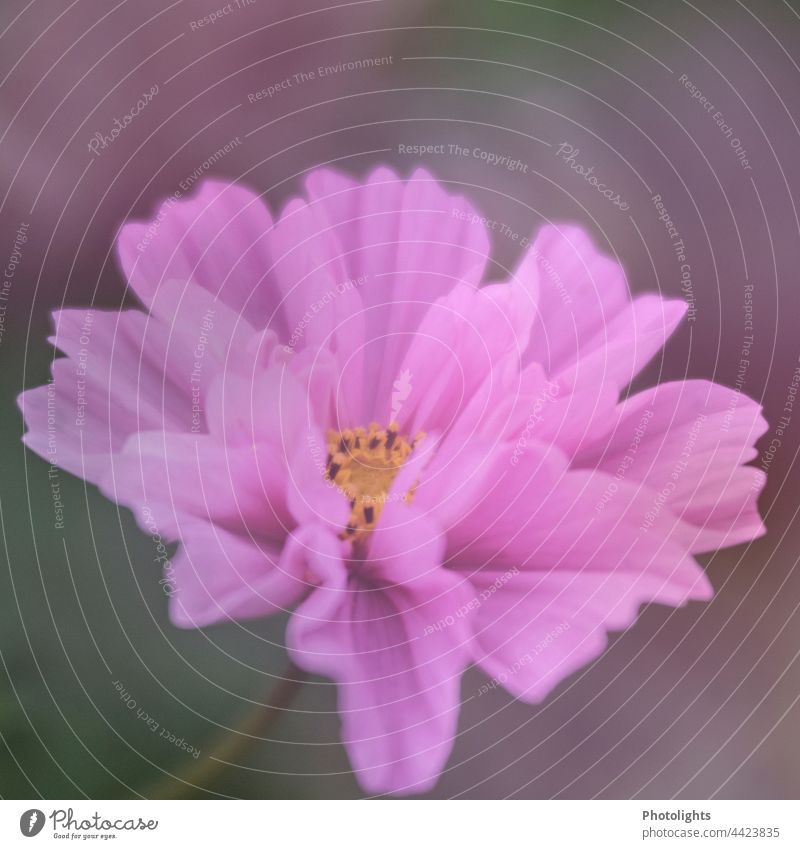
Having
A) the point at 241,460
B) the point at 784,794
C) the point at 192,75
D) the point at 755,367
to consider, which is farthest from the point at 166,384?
the point at 784,794

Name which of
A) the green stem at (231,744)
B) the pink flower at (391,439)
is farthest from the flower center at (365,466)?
the green stem at (231,744)

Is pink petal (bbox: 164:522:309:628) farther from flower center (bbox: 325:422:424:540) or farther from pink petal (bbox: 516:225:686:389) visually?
pink petal (bbox: 516:225:686:389)

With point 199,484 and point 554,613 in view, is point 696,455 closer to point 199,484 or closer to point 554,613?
point 554,613

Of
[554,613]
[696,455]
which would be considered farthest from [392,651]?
[696,455]

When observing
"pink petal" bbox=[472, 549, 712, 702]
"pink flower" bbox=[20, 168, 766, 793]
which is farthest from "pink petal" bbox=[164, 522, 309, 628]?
"pink petal" bbox=[472, 549, 712, 702]

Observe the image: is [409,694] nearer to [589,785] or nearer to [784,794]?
[589,785]

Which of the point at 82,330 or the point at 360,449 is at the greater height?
the point at 82,330

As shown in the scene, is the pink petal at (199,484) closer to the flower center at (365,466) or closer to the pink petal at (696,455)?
the flower center at (365,466)
